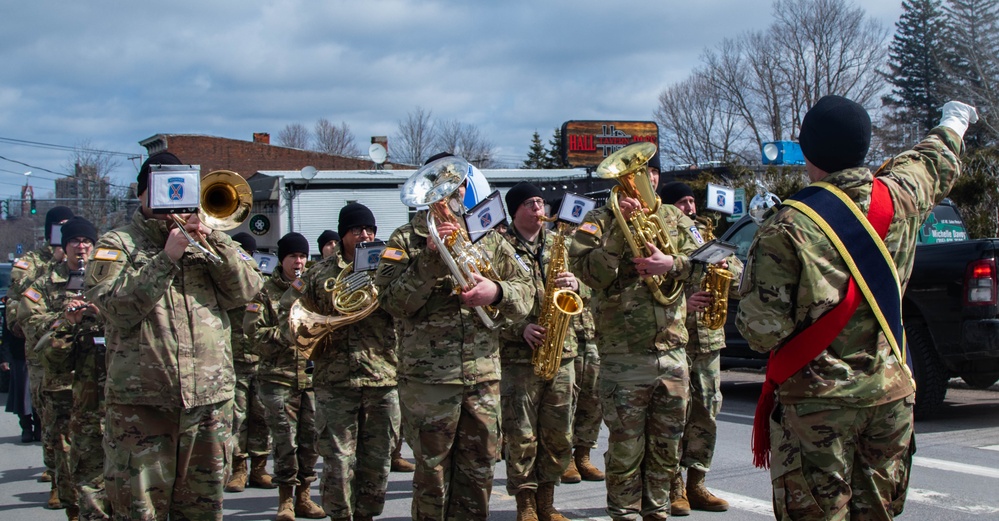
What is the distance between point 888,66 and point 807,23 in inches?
346

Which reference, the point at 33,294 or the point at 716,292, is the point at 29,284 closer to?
the point at 33,294

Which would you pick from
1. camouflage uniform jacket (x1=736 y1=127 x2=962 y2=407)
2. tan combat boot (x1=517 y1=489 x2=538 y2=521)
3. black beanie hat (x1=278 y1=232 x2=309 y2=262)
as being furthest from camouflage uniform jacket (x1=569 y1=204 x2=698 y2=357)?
black beanie hat (x1=278 y1=232 x2=309 y2=262)

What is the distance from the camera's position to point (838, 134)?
3.91 meters

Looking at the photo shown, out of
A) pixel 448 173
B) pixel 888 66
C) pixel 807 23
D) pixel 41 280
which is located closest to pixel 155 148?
pixel 807 23

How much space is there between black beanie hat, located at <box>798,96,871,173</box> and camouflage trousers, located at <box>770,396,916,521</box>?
1028mm

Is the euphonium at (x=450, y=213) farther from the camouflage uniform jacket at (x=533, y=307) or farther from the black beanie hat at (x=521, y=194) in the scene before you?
the black beanie hat at (x=521, y=194)

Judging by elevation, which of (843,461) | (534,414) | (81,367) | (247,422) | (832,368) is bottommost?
A: (247,422)

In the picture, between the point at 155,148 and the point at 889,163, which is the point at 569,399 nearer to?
the point at 889,163

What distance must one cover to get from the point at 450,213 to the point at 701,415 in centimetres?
270

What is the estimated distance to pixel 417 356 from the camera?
18.3ft

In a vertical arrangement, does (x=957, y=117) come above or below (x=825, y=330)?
above

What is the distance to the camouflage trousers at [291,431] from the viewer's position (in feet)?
24.9

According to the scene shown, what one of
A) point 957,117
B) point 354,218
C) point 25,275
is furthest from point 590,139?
point 957,117

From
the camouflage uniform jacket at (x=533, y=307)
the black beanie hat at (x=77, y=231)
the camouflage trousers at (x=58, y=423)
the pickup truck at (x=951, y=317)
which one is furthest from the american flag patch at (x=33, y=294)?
the pickup truck at (x=951, y=317)
